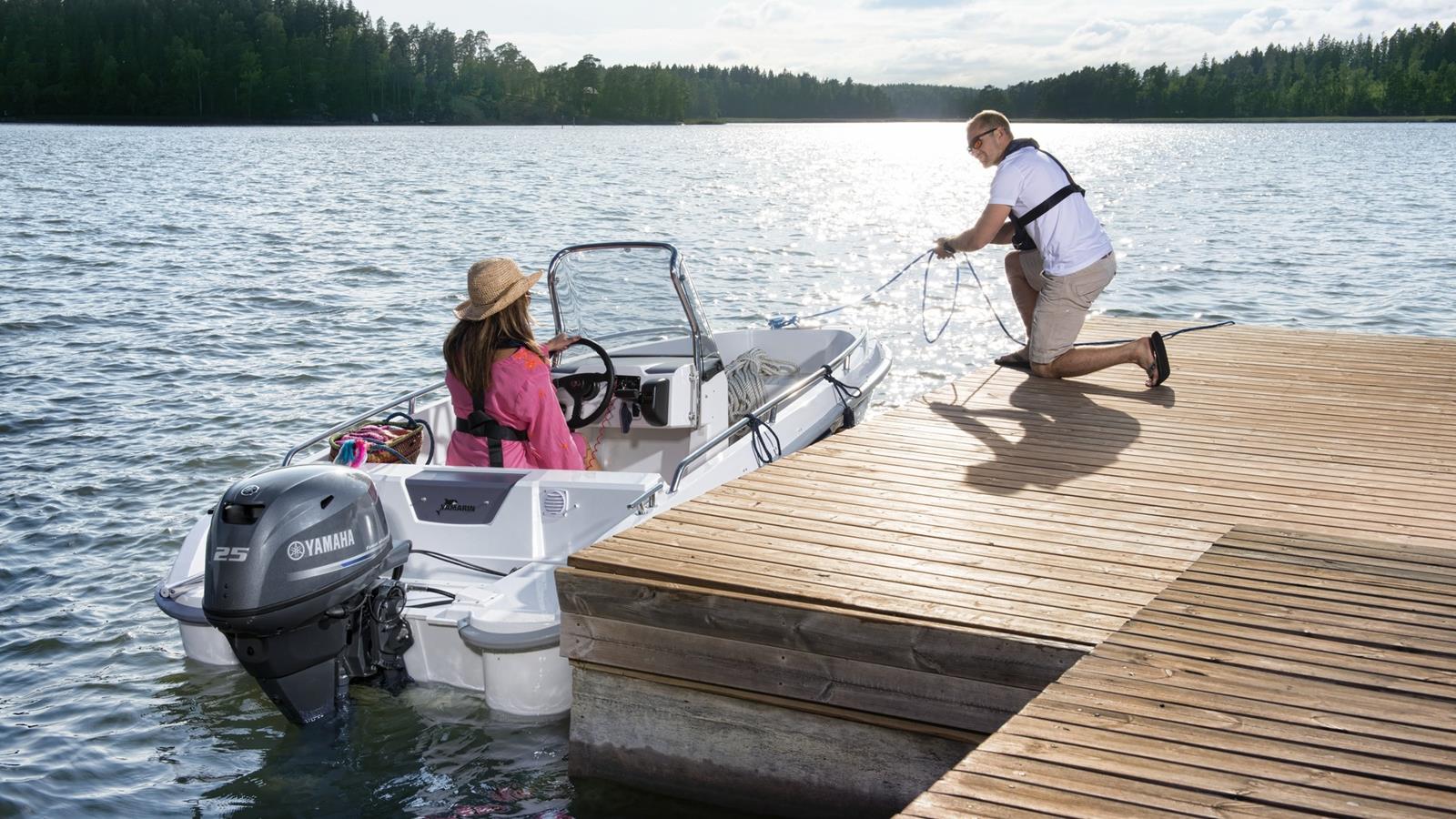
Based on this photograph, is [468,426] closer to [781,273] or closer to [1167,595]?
[1167,595]

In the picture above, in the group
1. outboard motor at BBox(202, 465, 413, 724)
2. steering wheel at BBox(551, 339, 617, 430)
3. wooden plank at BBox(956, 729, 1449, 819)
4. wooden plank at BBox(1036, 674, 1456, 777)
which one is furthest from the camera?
steering wheel at BBox(551, 339, 617, 430)

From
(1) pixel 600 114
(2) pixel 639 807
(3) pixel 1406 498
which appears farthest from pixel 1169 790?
(1) pixel 600 114

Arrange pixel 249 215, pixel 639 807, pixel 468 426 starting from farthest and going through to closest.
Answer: pixel 249 215 → pixel 468 426 → pixel 639 807

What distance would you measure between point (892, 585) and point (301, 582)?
6.40 ft

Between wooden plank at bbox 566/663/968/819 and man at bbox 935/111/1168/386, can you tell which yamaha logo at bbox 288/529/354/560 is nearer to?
wooden plank at bbox 566/663/968/819

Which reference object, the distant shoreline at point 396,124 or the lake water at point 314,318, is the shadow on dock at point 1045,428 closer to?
the lake water at point 314,318

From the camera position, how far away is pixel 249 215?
1136 inches

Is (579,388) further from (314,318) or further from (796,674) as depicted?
(314,318)

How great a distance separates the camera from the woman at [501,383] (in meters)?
5.22

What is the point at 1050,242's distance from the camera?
22.6 ft

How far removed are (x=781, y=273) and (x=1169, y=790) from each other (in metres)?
19.1

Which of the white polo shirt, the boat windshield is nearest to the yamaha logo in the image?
the boat windshield

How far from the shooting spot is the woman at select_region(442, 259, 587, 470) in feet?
17.1

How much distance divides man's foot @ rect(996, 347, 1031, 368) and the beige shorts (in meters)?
0.22
